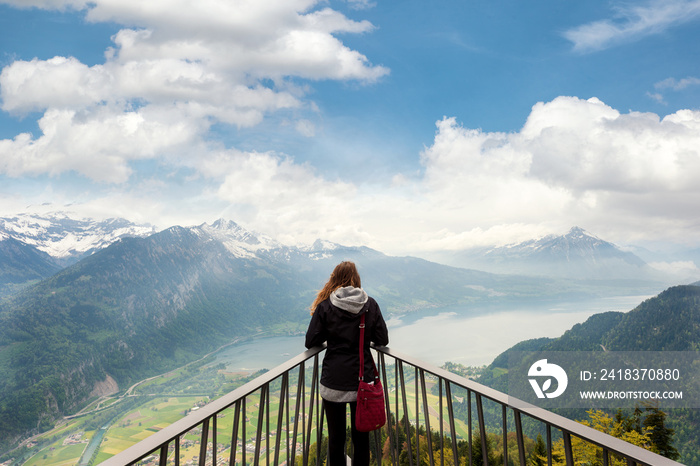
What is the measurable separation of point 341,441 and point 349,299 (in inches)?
48.5

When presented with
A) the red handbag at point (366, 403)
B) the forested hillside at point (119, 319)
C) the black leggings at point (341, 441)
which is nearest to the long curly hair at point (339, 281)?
the red handbag at point (366, 403)

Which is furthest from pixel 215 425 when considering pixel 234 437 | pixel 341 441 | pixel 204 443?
pixel 341 441

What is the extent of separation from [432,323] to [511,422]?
15632 cm

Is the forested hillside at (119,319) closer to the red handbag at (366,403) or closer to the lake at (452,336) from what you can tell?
the lake at (452,336)

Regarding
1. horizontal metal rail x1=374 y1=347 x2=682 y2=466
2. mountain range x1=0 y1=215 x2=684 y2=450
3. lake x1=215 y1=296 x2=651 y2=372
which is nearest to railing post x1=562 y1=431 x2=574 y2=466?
horizontal metal rail x1=374 y1=347 x2=682 y2=466

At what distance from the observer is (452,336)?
127 meters

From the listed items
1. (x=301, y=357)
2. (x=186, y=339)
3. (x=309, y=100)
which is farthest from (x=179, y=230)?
(x=301, y=357)

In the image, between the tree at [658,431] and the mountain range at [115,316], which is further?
the mountain range at [115,316]

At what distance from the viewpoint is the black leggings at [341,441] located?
9.43 ft

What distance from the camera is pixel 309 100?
126 meters

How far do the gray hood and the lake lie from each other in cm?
7393

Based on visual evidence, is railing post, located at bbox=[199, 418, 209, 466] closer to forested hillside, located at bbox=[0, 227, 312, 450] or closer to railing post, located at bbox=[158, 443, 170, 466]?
railing post, located at bbox=[158, 443, 170, 466]

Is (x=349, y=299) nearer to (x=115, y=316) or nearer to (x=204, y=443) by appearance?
(x=204, y=443)

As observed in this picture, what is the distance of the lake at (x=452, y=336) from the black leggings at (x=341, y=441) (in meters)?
73.2
